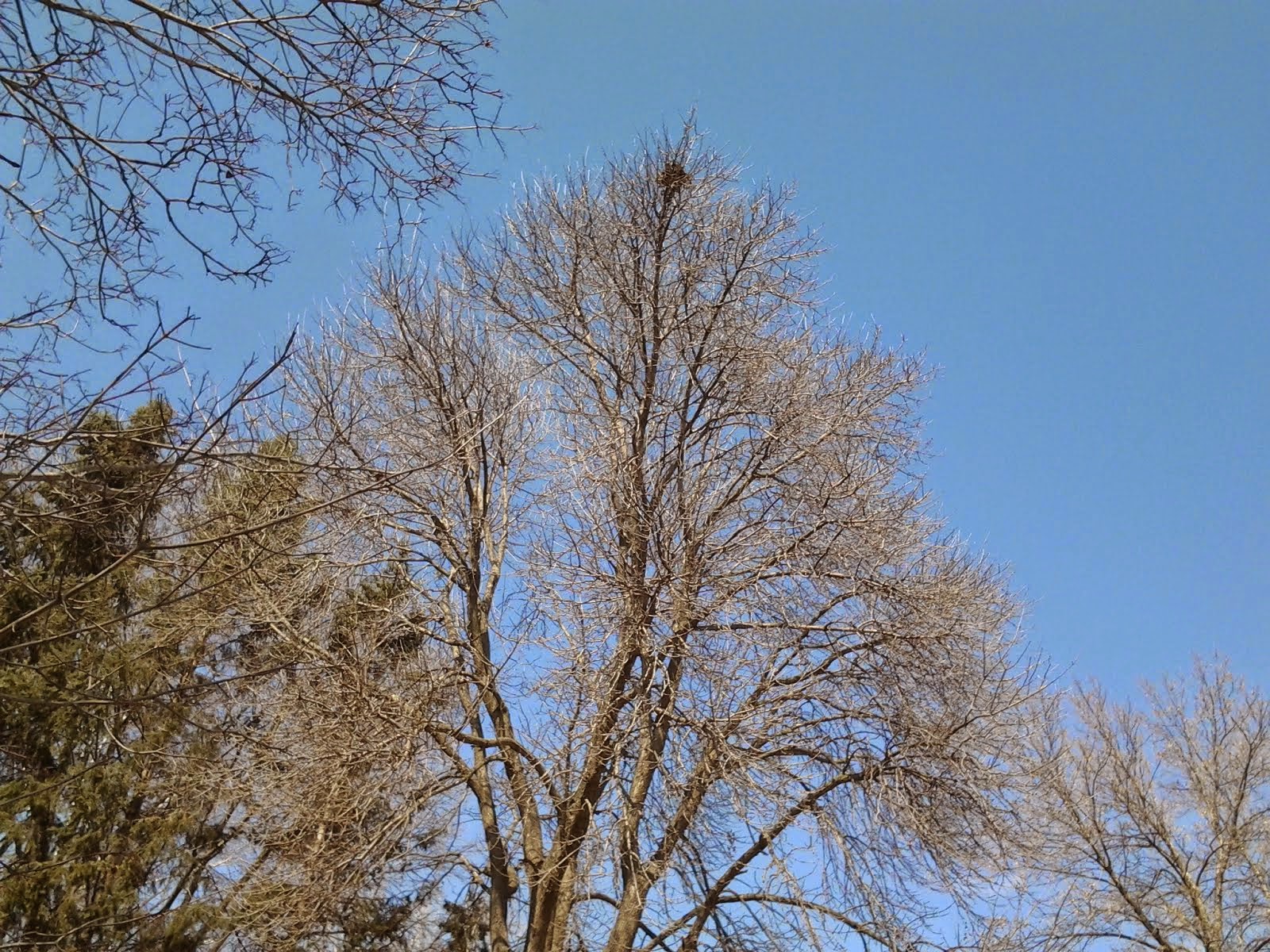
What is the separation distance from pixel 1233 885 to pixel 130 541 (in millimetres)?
17649

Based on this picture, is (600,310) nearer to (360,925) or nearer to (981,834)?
(981,834)

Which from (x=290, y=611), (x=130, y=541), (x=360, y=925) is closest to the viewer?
(x=130, y=541)

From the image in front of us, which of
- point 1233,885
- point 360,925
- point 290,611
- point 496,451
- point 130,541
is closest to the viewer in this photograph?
point 130,541

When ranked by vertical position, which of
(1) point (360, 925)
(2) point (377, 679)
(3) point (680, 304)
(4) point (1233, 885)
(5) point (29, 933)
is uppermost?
(3) point (680, 304)

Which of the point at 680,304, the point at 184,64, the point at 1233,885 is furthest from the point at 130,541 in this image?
the point at 1233,885

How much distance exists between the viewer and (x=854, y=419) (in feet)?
29.4

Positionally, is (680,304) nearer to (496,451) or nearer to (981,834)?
(496,451)

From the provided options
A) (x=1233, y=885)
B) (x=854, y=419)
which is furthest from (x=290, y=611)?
(x=1233, y=885)

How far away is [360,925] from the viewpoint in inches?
429

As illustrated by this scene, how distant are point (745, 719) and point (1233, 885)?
42.1 feet

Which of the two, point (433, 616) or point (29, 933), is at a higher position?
point (433, 616)

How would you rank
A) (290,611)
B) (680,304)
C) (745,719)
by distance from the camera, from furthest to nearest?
(680,304)
(290,611)
(745,719)

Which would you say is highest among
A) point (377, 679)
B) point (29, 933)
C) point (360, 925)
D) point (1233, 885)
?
point (1233, 885)

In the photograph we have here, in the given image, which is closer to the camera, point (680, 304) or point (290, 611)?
point (290, 611)
